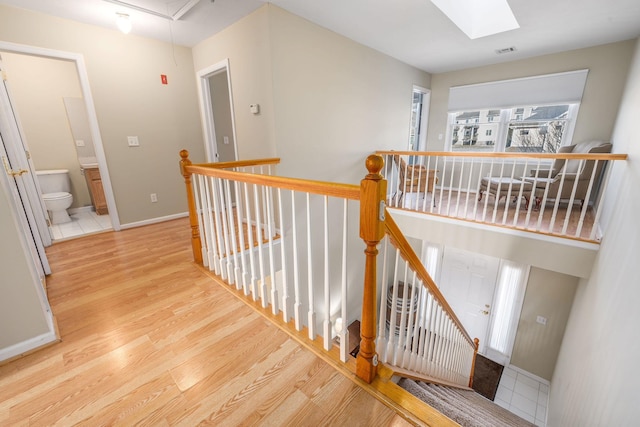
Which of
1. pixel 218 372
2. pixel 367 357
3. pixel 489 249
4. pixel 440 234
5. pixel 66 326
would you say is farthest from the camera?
pixel 440 234

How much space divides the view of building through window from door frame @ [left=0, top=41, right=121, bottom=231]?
6.19 m

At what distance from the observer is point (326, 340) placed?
1453 millimetres

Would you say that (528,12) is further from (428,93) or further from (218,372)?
(218,372)

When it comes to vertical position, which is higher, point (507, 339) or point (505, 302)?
point (505, 302)

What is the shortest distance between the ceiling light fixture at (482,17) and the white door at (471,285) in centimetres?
347

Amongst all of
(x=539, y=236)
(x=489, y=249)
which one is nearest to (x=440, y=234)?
(x=489, y=249)

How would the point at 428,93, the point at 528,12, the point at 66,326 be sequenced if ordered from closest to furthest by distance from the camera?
the point at 66,326 < the point at 528,12 < the point at 428,93

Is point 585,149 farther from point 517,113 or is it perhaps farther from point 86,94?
point 86,94

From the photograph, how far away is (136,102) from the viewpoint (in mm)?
3398

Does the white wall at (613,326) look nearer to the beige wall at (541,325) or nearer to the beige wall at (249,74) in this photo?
the beige wall at (541,325)

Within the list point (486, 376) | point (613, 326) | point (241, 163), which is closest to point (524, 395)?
point (486, 376)

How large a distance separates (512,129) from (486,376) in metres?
4.45

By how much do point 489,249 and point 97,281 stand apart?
14.1ft

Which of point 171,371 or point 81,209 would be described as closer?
point 171,371
